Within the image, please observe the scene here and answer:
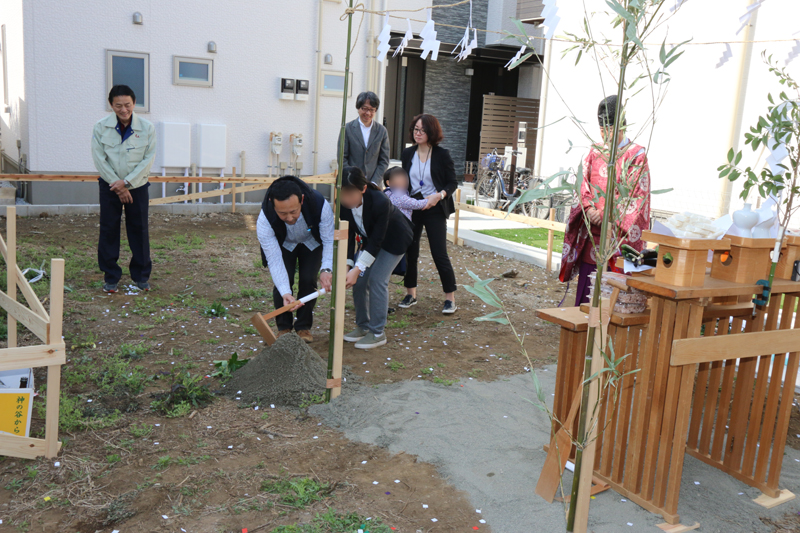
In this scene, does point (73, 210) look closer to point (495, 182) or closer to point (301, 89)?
point (301, 89)

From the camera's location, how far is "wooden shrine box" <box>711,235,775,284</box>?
2.60m

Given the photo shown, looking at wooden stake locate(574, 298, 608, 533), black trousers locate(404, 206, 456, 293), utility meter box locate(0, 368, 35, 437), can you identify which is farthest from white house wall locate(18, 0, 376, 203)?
wooden stake locate(574, 298, 608, 533)

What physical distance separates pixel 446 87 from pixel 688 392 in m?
14.2

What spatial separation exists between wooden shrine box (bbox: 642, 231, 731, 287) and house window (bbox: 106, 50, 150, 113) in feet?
29.7

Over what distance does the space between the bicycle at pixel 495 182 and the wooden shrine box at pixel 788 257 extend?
8.79 m

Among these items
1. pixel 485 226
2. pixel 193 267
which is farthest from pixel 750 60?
pixel 193 267

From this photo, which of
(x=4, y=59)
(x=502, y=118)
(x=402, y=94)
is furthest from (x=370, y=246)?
(x=402, y=94)

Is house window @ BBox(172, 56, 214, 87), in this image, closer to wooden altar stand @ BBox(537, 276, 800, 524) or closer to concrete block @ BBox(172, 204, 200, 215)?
concrete block @ BBox(172, 204, 200, 215)

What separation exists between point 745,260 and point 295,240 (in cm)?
283

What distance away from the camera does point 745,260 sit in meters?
2.62

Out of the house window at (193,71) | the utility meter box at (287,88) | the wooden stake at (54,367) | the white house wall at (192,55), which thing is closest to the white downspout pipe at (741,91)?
the white house wall at (192,55)

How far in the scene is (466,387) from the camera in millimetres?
4051

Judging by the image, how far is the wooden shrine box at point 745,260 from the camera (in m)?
2.60

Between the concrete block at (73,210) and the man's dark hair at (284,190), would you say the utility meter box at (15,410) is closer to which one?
the man's dark hair at (284,190)
